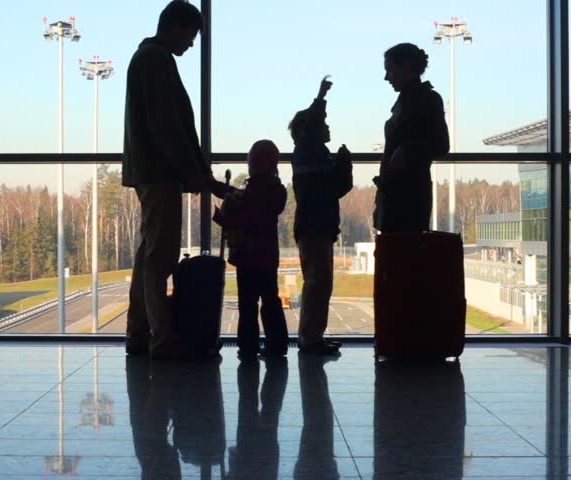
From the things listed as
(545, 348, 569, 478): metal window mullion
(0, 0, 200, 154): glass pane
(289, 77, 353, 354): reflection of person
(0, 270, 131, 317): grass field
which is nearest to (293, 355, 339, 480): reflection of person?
(289, 77, 353, 354): reflection of person

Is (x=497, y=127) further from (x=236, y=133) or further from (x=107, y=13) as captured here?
(x=107, y=13)

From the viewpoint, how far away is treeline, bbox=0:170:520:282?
5.23 meters

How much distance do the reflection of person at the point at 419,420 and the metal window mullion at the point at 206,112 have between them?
138cm

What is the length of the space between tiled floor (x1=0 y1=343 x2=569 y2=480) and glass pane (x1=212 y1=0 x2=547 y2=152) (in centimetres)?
142

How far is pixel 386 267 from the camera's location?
4.24 meters

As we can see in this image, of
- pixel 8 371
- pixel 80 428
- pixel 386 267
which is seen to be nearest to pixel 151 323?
pixel 8 371

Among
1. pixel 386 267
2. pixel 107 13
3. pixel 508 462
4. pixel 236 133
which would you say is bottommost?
pixel 508 462

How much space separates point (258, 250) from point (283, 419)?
5.22ft

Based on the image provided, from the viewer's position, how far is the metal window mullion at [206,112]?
5121mm

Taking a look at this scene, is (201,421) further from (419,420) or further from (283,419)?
(419,420)

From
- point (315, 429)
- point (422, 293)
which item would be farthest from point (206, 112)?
point (315, 429)

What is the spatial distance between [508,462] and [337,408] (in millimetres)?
850

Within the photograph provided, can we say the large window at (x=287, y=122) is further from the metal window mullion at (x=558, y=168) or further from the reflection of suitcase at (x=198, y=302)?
the reflection of suitcase at (x=198, y=302)

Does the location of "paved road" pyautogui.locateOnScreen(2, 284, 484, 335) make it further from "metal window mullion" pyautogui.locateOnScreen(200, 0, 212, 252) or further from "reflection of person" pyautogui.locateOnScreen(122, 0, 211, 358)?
"reflection of person" pyautogui.locateOnScreen(122, 0, 211, 358)
